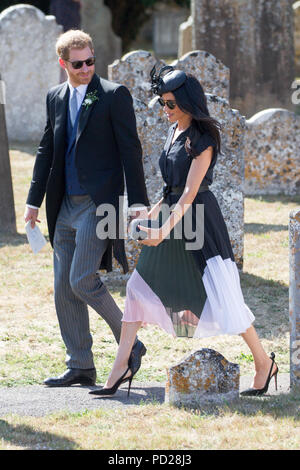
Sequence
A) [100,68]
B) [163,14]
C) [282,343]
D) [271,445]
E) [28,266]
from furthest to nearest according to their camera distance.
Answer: [163,14]
[100,68]
[28,266]
[282,343]
[271,445]

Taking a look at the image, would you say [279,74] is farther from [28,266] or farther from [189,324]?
[189,324]

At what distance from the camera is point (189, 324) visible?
15.0 feet

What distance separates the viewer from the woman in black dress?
4.44 m

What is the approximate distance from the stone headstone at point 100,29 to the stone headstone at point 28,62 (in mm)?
3455

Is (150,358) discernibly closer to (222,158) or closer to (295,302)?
(295,302)

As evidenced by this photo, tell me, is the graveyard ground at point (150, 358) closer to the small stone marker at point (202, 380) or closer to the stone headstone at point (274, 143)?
the small stone marker at point (202, 380)

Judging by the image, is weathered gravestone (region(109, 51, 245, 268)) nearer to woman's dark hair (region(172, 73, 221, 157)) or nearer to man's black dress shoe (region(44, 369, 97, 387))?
A: man's black dress shoe (region(44, 369, 97, 387))

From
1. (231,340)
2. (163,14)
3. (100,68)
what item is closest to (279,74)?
(100,68)

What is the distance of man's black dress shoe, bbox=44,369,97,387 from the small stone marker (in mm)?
667

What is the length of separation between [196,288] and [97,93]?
1136 mm

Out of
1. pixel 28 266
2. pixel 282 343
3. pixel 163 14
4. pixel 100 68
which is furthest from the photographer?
pixel 163 14

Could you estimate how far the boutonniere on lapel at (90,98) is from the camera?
476 cm

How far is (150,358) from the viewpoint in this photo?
5578 millimetres

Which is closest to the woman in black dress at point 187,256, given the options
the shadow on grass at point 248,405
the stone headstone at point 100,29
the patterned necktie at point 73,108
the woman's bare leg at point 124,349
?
the woman's bare leg at point 124,349
